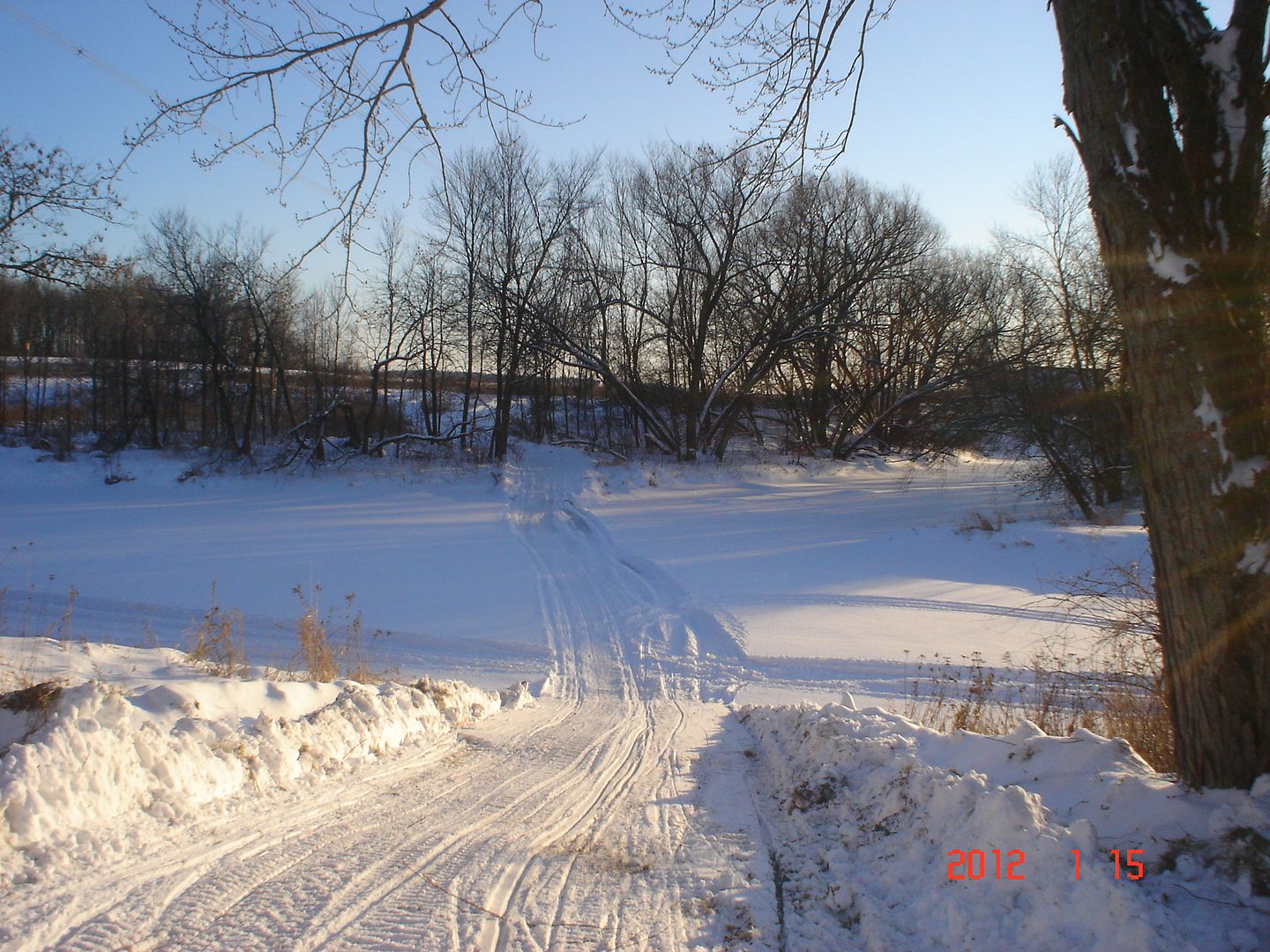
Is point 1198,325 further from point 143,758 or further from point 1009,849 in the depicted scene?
point 143,758

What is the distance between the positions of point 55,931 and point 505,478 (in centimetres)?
2491

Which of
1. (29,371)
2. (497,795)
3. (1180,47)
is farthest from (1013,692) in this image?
(29,371)

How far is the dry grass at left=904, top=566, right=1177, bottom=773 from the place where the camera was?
15.7ft

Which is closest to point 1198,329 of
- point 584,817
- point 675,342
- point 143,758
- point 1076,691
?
point 584,817

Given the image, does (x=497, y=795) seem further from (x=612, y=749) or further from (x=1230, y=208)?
(x=1230, y=208)

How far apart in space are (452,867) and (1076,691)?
24.0 feet

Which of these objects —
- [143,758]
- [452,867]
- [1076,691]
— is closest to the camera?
[452,867]

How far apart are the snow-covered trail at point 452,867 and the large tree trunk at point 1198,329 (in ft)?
6.11

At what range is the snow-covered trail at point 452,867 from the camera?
97.6 inches

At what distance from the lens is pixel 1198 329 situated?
2.68 meters
